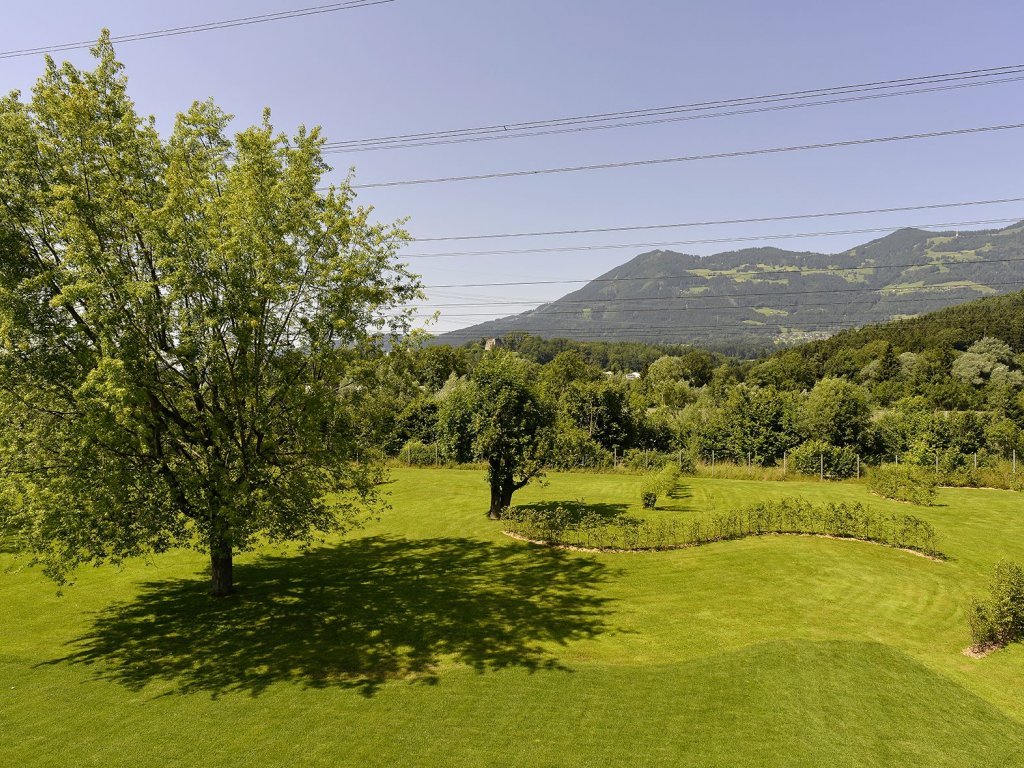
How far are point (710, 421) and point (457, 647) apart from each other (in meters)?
42.1

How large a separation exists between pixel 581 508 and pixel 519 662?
17.3 meters

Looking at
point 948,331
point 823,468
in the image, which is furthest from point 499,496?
point 948,331

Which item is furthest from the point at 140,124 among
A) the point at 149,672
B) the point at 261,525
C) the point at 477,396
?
the point at 477,396

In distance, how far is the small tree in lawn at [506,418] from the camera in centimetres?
2562

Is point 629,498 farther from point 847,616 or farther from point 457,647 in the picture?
point 457,647

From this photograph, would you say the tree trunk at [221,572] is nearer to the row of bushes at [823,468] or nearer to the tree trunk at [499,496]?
the tree trunk at [499,496]

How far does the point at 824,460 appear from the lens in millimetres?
41188

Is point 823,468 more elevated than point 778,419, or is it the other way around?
point 778,419

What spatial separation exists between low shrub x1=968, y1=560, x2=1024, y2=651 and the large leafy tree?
16.6m

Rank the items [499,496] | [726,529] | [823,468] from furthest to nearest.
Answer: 1. [823,468]
2. [499,496]
3. [726,529]

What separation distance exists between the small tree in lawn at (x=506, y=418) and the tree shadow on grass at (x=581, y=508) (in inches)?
130

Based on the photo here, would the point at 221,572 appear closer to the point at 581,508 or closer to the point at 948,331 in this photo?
the point at 581,508

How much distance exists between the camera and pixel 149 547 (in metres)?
15.2

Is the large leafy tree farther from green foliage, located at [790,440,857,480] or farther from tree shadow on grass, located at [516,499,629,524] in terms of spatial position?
green foliage, located at [790,440,857,480]
